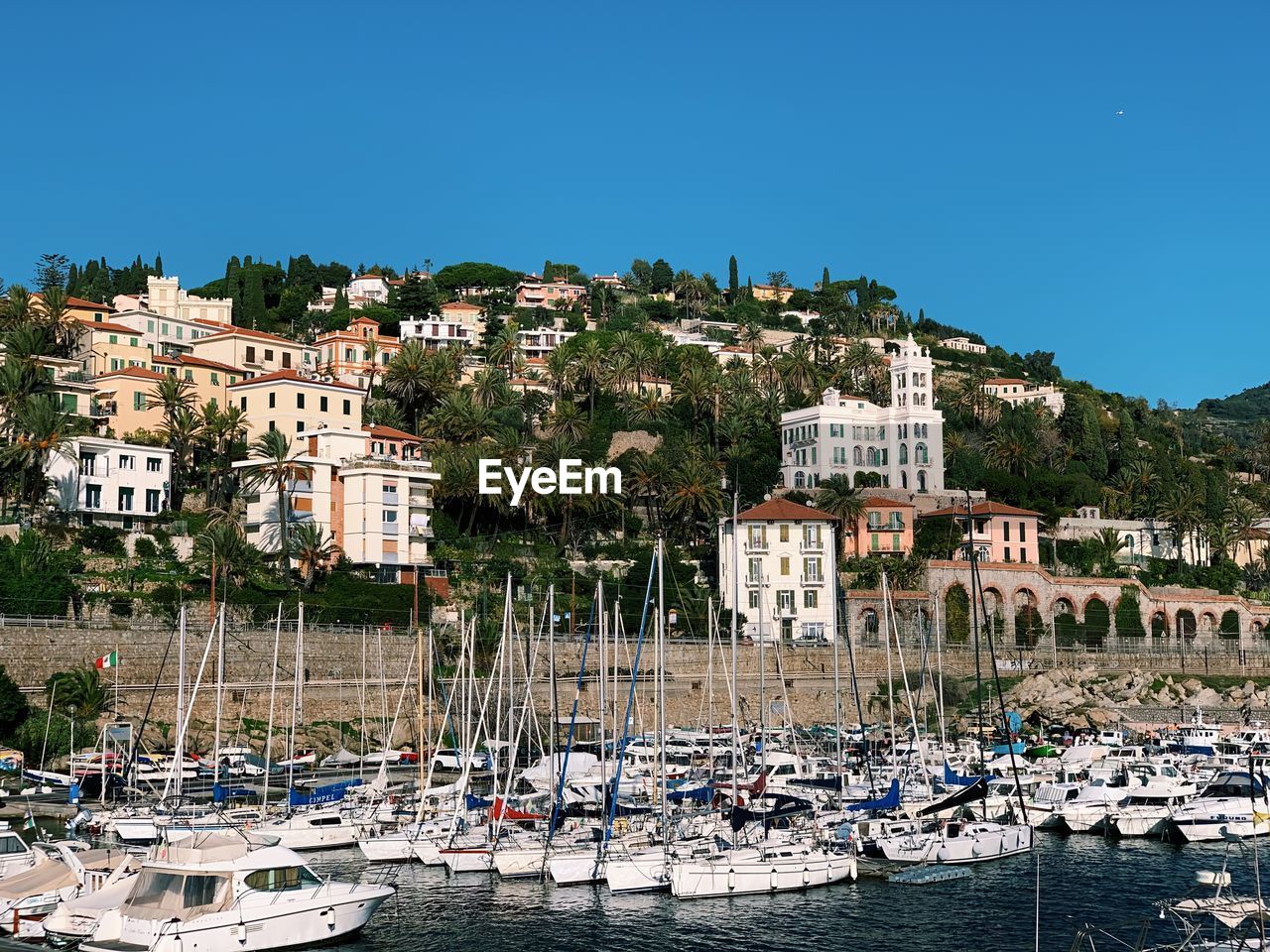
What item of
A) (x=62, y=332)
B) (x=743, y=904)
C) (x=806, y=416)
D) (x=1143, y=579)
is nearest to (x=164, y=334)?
(x=62, y=332)

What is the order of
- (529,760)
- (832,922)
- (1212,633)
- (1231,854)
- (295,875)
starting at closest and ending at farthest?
(295,875)
(832,922)
(1231,854)
(529,760)
(1212,633)

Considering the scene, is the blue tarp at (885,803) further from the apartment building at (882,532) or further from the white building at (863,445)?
the white building at (863,445)

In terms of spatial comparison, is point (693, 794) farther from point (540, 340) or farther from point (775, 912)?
point (540, 340)

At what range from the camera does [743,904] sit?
45094 mm

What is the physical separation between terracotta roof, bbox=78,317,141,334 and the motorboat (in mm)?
91781

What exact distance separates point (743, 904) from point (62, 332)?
9085cm

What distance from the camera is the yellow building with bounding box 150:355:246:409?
117 m

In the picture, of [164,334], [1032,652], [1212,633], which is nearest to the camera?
[1032,652]

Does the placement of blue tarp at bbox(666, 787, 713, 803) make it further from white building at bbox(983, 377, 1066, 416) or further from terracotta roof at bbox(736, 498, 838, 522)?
white building at bbox(983, 377, 1066, 416)

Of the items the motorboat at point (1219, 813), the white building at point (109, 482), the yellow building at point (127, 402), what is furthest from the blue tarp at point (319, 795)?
the yellow building at point (127, 402)

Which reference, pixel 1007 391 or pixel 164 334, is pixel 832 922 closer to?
pixel 164 334

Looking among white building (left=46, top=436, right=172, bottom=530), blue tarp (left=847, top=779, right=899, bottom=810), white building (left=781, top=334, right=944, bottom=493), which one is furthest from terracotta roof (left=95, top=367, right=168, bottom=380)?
blue tarp (left=847, top=779, right=899, bottom=810)

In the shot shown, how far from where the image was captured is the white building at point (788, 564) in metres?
106

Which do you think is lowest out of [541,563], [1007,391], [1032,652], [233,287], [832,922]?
[832,922]
